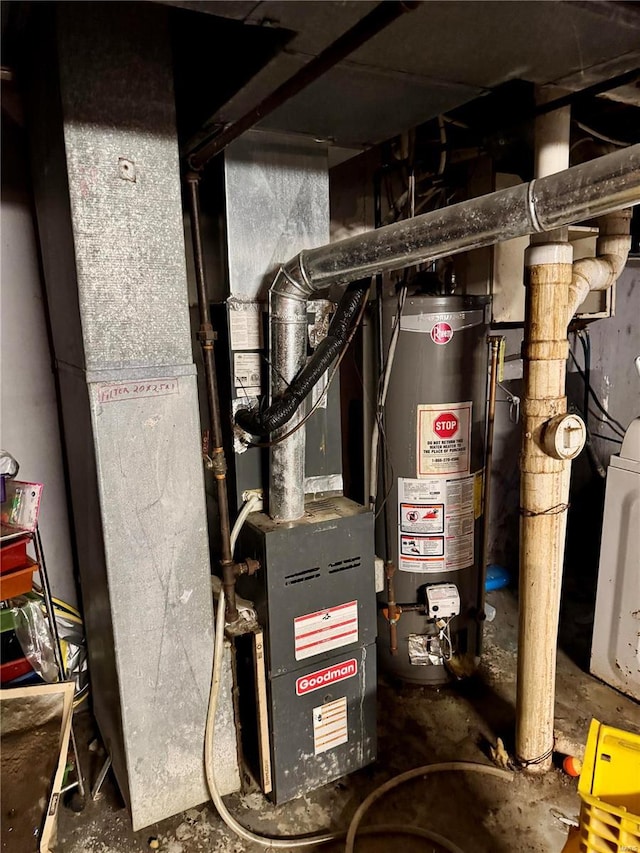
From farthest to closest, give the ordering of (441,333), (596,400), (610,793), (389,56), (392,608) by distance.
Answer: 1. (596,400)
2. (392,608)
3. (441,333)
4. (389,56)
5. (610,793)

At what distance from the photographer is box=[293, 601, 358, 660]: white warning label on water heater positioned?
1.74m

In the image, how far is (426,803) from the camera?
177cm

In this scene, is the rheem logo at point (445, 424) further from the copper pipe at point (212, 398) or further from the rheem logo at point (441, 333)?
the copper pipe at point (212, 398)

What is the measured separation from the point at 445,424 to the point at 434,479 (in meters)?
0.21

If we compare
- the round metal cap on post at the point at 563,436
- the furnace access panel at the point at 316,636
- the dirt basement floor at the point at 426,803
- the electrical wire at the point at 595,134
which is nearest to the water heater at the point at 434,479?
the dirt basement floor at the point at 426,803

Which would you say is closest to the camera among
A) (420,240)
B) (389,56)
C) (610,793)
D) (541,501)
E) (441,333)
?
(610,793)

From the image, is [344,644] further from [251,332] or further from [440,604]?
[251,332]

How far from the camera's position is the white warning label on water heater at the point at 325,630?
5.69 feet

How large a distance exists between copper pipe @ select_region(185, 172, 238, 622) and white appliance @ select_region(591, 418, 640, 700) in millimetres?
1480

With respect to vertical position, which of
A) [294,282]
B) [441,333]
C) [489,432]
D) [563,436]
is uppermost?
[294,282]

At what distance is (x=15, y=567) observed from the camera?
5.23 ft

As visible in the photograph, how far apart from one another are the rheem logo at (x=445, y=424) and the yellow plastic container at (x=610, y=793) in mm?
1158

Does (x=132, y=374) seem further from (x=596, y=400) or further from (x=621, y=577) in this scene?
(x=596, y=400)

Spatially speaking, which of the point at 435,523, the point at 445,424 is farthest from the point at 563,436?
the point at 435,523
